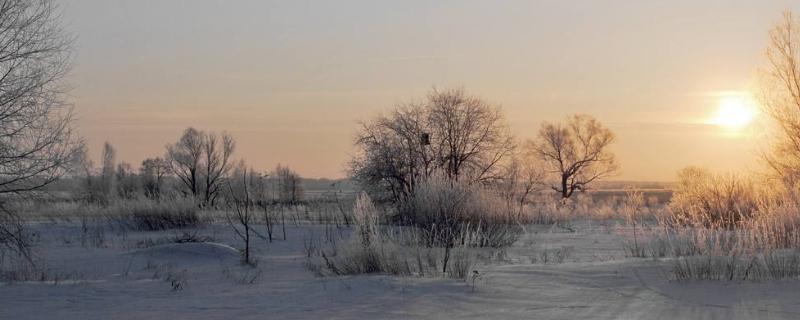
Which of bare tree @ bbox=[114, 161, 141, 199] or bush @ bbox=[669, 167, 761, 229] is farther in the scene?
bare tree @ bbox=[114, 161, 141, 199]

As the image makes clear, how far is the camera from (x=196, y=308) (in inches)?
368

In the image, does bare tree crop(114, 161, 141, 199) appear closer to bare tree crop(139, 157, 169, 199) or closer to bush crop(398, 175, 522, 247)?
bare tree crop(139, 157, 169, 199)

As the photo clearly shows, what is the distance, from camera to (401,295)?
9.66 m

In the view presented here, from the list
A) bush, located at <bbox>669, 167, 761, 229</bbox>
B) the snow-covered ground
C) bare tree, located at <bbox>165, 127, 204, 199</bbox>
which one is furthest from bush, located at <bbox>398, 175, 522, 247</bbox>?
bare tree, located at <bbox>165, 127, 204, 199</bbox>

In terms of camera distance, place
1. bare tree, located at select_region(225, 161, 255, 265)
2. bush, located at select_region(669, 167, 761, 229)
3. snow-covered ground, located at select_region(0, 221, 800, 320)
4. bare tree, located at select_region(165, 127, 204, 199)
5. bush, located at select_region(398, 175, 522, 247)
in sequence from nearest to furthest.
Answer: snow-covered ground, located at select_region(0, 221, 800, 320), bare tree, located at select_region(225, 161, 255, 265), bush, located at select_region(398, 175, 522, 247), bush, located at select_region(669, 167, 761, 229), bare tree, located at select_region(165, 127, 204, 199)

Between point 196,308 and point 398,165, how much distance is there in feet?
67.6

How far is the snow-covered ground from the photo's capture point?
28.4ft

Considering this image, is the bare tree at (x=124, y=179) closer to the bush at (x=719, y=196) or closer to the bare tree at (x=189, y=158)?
the bare tree at (x=189, y=158)

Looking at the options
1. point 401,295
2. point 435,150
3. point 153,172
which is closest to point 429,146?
point 435,150

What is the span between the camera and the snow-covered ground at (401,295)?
866cm

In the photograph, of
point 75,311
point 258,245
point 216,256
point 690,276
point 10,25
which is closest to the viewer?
point 75,311

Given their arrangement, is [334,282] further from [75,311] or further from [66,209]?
[66,209]

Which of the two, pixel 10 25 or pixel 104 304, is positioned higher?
pixel 10 25

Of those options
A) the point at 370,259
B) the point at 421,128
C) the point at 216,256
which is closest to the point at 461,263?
the point at 370,259
